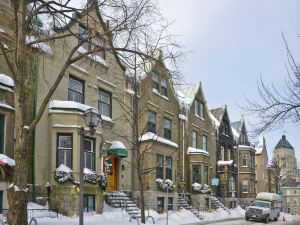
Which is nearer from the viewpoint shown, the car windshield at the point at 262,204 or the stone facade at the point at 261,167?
the car windshield at the point at 262,204

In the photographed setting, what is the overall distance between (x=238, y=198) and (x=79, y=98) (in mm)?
32901

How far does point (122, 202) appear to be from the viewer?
30.0m

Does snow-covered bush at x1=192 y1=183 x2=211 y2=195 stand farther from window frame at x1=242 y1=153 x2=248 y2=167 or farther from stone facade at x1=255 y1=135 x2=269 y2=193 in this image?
stone facade at x1=255 y1=135 x2=269 y2=193

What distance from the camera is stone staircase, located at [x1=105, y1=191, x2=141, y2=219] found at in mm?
29141

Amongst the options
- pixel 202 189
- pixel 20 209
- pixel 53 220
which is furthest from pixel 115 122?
pixel 20 209

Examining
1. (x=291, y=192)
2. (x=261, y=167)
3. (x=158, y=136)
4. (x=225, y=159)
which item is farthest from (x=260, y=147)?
(x=291, y=192)

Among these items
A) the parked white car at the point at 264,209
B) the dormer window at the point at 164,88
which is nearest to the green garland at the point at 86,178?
the dormer window at the point at 164,88

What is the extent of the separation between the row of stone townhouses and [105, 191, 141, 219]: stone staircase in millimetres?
823

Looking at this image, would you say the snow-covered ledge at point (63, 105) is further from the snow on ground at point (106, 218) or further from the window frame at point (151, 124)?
the window frame at point (151, 124)

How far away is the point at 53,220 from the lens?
73.0ft

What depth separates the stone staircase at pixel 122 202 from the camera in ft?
95.6

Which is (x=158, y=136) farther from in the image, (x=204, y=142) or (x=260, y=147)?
(x=260, y=147)

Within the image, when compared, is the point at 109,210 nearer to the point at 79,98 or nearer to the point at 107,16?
the point at 79,98

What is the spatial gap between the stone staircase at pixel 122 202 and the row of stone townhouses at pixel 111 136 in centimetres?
82
